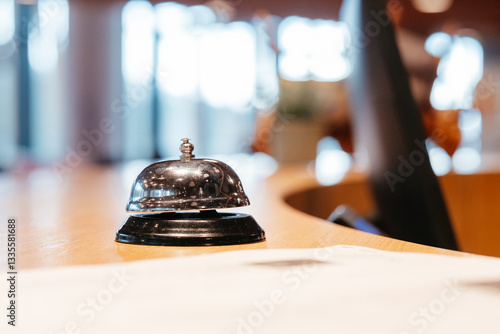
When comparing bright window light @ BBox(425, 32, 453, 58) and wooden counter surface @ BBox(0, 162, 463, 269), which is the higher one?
bright window light @ BBox(425, 32, 453, 58)

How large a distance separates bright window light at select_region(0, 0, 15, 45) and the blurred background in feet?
0.04

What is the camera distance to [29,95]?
795 cm

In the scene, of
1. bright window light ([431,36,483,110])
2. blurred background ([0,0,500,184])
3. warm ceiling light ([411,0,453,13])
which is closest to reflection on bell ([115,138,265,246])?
blurred background ([0,0,500,184])

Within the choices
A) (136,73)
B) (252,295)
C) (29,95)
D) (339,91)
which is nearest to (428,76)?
(339,91)

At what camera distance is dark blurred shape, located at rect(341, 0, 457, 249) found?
934 mm

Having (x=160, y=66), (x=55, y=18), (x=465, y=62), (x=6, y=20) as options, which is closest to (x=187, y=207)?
(x=6, y=20)

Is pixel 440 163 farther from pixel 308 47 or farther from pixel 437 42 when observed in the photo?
pixel 437 42

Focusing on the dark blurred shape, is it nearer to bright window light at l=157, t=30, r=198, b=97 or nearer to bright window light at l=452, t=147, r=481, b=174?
bright window light at l=452, t=147, r=481, b=174

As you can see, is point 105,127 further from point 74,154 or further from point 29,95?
point 29,95

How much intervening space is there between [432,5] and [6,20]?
669cm

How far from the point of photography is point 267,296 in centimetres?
42

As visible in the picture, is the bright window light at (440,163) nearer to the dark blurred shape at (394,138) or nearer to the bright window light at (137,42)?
the dark blurred shape at (394,138)

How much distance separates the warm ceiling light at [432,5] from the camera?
10.4 m

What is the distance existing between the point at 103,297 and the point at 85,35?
8.60 m
